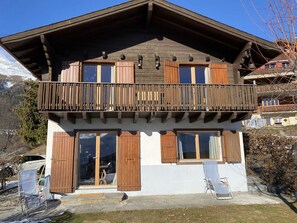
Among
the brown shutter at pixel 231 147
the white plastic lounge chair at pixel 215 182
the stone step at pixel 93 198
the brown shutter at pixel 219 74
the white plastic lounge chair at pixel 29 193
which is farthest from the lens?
the brown shutter at pixel 219 74

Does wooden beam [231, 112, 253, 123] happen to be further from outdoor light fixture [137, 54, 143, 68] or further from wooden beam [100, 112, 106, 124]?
wooden beam [100, 112, 106, 124]

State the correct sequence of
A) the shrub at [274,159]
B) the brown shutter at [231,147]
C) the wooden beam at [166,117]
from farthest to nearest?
the brown shutter at [231,147]
the shrub at [274,159]
the wooden beam at [166,117]

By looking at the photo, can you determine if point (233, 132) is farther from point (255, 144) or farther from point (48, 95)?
point (48, 95)

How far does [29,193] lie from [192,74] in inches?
303

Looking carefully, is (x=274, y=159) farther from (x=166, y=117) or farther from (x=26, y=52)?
(x=26, y=52)

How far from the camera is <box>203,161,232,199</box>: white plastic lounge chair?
897 centimetres

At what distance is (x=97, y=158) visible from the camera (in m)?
9.66

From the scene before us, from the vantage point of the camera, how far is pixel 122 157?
958 centimetres

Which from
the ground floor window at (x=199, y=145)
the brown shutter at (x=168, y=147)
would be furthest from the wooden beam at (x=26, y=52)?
the ground floor window at (x=199, y=145)

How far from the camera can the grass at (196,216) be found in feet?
21.6

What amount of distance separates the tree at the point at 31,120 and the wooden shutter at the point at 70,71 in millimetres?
12763

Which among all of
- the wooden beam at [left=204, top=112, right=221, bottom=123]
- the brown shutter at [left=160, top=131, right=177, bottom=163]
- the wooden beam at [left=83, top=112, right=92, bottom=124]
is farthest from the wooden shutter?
the wooden beam at [left=204, top=112, right=221, bottom=123]

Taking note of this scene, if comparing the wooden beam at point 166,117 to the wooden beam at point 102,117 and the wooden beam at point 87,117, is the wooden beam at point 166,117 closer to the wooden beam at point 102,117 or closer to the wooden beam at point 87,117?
the wooden beam at point 102,117

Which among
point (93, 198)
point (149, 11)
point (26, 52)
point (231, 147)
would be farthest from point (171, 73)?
point (26, 52)
